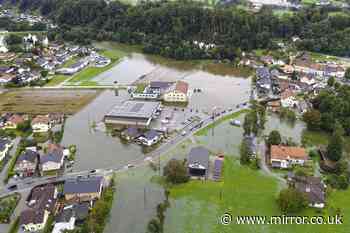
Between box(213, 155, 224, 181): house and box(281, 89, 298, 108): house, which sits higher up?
box(281, 89, 298, 108): house

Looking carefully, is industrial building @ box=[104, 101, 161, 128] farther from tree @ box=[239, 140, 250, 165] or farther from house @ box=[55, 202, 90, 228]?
house @ box=[55, 202, 90, 228]

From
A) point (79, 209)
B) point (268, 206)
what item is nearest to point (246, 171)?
point (268, 206)

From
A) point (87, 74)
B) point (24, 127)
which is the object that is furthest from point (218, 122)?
point (87, 74)

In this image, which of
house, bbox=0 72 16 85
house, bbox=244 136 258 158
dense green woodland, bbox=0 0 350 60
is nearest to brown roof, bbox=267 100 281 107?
house, bbox=244 136 258 158

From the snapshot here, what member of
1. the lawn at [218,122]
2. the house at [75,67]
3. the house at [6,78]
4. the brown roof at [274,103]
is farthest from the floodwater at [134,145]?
the house at [6,78]

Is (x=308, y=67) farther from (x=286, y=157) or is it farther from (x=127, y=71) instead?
(x=286, y=157)

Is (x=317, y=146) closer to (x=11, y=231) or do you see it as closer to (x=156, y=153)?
(x=156, y=153)
